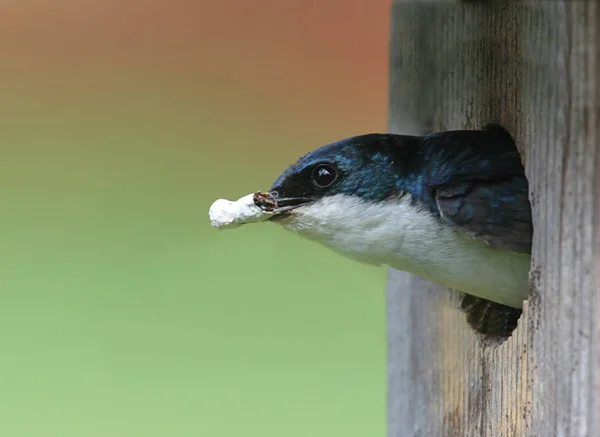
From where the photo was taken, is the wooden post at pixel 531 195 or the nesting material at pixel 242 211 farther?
the nesting material at pixel 242 211

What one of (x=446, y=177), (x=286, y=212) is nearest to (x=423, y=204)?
(x=446, y=177)

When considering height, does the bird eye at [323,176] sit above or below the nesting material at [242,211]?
above

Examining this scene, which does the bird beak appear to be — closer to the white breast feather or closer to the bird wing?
the white breast feather

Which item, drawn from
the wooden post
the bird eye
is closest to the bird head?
the bird eye

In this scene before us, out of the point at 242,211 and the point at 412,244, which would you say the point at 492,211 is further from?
the point at 242,211

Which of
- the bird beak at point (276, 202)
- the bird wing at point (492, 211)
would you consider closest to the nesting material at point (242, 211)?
the bird beak at point (276, 202)

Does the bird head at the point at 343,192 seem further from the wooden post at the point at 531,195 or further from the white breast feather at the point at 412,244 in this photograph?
the wooden post at the point at 531,195

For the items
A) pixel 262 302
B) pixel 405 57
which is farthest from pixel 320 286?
pixel 405 57

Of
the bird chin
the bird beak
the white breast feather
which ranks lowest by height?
the white breast feather

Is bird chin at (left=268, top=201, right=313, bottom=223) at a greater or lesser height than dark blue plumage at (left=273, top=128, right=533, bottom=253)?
lesser

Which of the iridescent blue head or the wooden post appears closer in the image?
the wooden post
